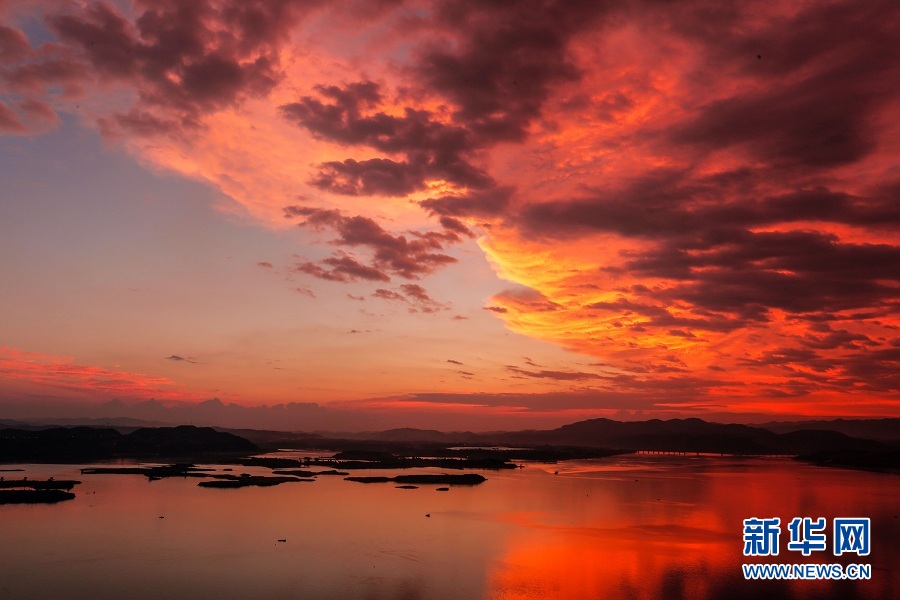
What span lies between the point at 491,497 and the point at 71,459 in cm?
9363

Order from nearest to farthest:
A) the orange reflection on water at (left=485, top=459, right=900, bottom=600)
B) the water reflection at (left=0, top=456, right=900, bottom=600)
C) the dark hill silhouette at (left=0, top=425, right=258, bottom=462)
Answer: the water reflection at (left=0, top=456, right=900, bottom=600)
the orange reflection on water at (left=485, top=459, right=900, bottom=600)
the dark hill silhouette at (left=0, top=425, right=258, bottom=462)

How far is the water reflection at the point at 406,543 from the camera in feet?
114

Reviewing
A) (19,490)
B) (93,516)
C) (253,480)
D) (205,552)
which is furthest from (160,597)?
(253,480)

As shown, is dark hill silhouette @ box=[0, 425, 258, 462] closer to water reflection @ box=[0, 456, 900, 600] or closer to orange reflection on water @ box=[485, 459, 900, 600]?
water reflection @ box=[0, 456, 900, 600]

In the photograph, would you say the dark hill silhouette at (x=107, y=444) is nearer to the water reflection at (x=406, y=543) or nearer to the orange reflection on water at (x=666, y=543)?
the water reflection at (x=406, y=543)

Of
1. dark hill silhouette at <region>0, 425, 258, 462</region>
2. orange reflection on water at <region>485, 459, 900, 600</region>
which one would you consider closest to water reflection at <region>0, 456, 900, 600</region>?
orange reflection on water at <region>485, 459, 900, 600</region>

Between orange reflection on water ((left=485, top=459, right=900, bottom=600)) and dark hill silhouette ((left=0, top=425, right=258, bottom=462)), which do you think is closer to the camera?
orange reflection on water ((left=485, top=459, right=900, bottom=600))

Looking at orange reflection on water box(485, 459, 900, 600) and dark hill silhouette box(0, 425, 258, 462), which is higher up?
orange reflection on water box(485, 459, 900, 600)

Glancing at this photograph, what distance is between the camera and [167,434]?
159625 millimetres

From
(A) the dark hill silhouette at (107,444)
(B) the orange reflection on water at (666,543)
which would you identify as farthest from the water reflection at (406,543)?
(A) the dark hill silhouette at (107,444)

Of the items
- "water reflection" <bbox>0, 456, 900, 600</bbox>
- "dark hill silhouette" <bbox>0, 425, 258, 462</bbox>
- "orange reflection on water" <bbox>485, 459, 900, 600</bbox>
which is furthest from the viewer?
"dark hill silhouette" <bbox>0, 425, 258, 462</bbox>

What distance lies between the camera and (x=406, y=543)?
46344 millimetres

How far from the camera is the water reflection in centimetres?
3475

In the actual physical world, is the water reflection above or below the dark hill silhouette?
above
